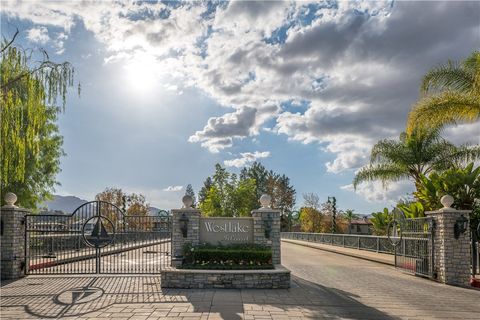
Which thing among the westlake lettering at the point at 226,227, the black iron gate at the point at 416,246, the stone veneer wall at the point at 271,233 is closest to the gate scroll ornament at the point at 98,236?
the westlake lettering at the point at 226,227

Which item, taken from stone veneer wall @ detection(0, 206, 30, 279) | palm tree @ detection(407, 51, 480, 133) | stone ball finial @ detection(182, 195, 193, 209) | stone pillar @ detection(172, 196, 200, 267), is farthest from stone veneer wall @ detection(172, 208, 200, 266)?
palm tree @ detection(407, 51, 480, 133)

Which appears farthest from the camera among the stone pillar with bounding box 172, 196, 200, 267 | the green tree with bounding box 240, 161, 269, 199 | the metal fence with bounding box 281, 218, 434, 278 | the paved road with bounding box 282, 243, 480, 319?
the green tree with bounding box 240, 161, 269, 199

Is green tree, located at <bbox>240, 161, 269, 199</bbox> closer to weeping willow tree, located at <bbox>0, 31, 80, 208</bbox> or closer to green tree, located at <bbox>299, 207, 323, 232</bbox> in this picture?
green tree, located at <bbox>299, 207, 323, 232</bbox>

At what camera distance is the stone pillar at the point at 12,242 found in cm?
1220

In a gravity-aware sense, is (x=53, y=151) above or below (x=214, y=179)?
above

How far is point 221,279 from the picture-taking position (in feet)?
35.4

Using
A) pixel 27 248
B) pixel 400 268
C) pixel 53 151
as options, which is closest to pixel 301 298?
pixel 400 268

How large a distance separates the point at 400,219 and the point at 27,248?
13.2m

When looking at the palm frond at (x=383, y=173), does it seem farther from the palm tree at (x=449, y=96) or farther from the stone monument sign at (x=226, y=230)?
the stone monument sign at (x=226, y=230)

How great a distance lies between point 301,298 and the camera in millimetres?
9578

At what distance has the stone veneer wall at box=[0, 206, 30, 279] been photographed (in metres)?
12.2

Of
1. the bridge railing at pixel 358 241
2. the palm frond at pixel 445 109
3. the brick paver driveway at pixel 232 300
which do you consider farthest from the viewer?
the bridge railing at pixel 358 241

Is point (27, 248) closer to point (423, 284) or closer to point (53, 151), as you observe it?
point (423, 284)

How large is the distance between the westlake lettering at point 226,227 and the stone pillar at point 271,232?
1.27 feet
